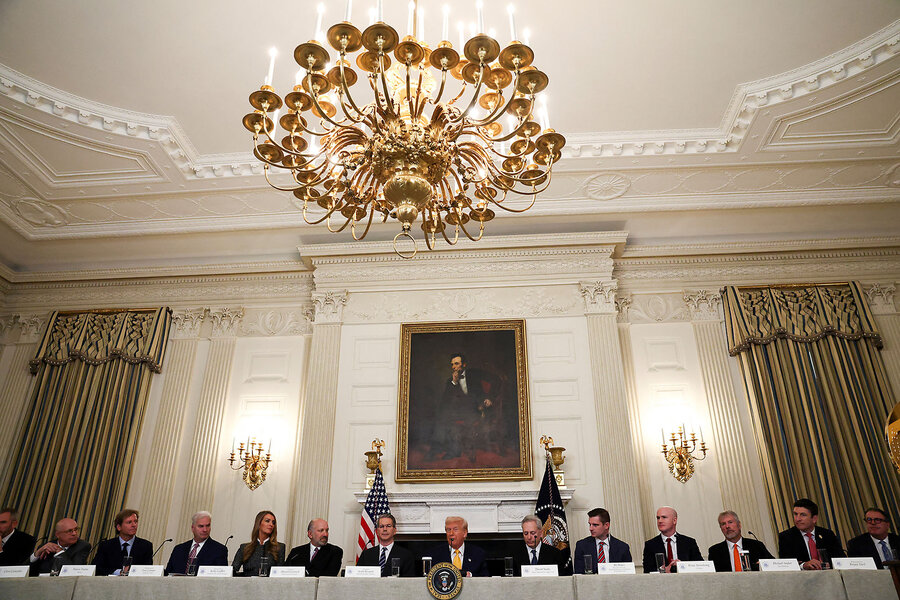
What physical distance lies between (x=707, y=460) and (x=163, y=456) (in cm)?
631

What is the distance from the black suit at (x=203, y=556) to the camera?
5531mm

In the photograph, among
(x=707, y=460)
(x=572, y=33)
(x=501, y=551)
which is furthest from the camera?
(x=707, y=460)

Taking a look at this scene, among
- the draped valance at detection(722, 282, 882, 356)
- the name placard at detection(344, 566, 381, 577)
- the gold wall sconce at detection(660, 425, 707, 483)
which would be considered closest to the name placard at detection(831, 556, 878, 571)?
the name placard at detection(344, 566, 381, 577)

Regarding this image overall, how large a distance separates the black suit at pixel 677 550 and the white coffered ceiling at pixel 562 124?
12.3 ft

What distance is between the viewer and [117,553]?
5719mm

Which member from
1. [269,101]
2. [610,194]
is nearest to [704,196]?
[610,194]

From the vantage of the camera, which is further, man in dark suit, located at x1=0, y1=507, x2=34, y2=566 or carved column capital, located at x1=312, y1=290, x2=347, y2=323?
carved column capital, located at x1=312, y1=290, x2=347, y2=323

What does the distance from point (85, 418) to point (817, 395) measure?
870 cm

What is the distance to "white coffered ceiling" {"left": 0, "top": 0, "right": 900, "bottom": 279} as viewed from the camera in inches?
204

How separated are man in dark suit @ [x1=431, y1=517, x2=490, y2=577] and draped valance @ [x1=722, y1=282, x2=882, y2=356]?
13.6ft

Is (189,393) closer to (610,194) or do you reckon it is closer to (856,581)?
(610,194)

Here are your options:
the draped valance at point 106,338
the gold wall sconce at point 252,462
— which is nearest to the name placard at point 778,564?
the gold wall sconce at point 252,462

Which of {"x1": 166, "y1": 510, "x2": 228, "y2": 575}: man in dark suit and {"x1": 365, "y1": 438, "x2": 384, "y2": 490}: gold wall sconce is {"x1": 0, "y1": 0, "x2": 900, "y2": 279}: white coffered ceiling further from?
{"x1": 166, "y1": 510, "x2": 228, "y2": 575}: man in dark suit

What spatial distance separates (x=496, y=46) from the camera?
10.0 feet
